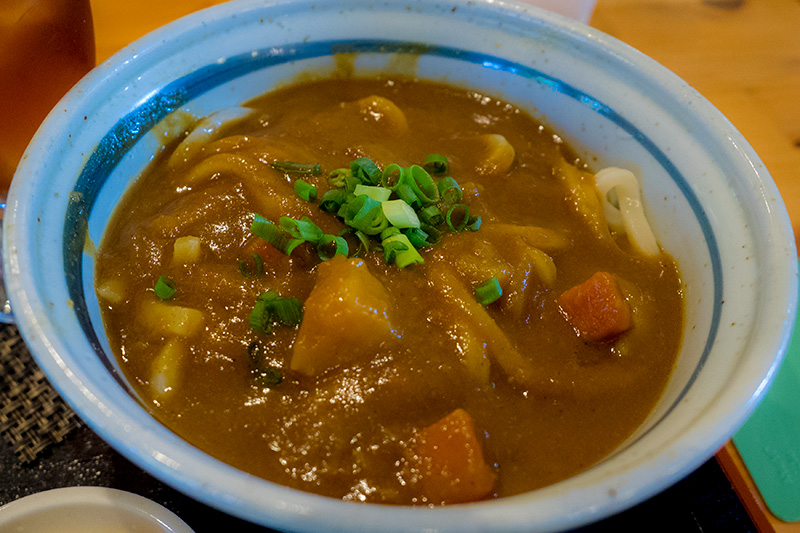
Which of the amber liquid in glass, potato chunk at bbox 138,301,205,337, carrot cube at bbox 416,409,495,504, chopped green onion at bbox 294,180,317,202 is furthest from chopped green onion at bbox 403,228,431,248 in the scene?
the amber liquid in glass

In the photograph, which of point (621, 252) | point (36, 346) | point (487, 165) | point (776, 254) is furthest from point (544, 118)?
point (36, 346)

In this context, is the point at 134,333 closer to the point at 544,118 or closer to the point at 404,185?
the point at 404,185

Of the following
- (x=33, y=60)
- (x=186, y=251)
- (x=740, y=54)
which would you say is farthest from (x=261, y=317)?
(x=740, y=54)

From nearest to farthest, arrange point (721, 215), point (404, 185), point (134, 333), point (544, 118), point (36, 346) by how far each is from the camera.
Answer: point (36, 346)
point (134, 333)
point (721, 215)
point (404, 185)
point (544, 118)

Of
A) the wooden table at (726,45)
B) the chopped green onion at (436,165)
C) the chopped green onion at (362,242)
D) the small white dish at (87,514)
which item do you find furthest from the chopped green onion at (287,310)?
the wooden table at (726,45)

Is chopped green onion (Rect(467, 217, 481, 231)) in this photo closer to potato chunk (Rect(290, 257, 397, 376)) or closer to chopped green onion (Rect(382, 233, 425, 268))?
chopped green onion (Rect(382, 233, 425, 268))

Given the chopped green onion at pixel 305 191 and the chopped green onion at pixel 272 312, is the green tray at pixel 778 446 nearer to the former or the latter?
the chopped green onion at pixel 272 312
